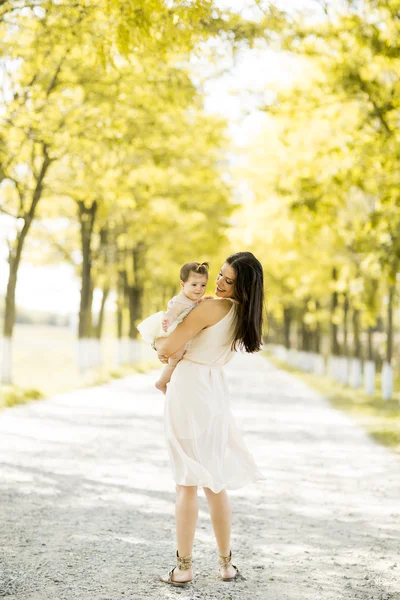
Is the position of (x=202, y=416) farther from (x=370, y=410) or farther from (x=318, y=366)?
(x=318, y=366)

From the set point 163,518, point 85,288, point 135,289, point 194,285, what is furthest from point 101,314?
point 194,285

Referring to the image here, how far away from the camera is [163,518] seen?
6770 mm

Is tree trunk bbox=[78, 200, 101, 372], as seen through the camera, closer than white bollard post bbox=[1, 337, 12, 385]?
No

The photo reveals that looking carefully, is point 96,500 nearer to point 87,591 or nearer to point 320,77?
point 87,591

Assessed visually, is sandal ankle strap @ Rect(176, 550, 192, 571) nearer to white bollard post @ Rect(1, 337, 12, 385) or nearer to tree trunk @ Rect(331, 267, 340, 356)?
white bollard post @ Rect(1, 337, 12, 385)

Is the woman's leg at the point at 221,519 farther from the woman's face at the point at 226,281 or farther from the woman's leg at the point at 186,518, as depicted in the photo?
the woman's face at the point at 226,281

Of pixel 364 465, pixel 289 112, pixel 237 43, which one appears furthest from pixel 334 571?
pixel 289 112

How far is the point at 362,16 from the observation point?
13148 mm

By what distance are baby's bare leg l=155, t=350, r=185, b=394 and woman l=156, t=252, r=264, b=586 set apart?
37 mm

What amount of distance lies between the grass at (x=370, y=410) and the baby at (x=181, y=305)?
699 centimetres

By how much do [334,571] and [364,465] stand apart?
467 centimetres

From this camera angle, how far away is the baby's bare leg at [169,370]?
5.09 metres

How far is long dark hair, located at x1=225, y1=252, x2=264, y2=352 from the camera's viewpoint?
5.10 meters

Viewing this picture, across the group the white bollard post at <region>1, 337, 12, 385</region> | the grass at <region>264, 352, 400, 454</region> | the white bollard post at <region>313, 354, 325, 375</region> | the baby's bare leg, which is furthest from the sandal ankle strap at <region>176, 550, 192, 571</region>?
the white bollard post at <region>313, 354, 325, 375</region>
